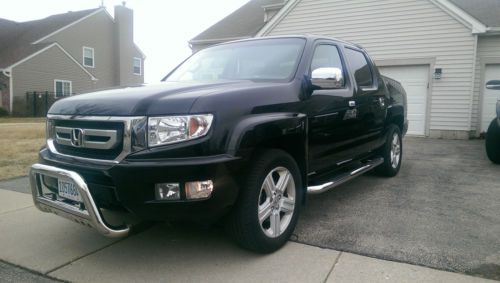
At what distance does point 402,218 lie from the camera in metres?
4.25

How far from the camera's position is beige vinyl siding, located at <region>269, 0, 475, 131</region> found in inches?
468

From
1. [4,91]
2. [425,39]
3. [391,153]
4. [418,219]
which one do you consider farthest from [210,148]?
[4,91]

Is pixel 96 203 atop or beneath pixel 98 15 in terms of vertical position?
beneath

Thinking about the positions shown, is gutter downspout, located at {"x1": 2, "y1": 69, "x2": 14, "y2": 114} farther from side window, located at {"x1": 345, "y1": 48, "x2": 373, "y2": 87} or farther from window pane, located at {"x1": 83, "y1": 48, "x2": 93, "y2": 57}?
side window, located at {"x1": 345, "y1": 48, "x2": 373, "y2": 87}

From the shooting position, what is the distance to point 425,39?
40.1ft

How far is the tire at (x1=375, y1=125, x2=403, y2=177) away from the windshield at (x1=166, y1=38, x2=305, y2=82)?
258cm

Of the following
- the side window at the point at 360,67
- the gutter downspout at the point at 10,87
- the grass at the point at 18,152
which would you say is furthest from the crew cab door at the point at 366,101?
the gutter downspout at the point at 10,87

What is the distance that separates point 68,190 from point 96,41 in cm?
2984

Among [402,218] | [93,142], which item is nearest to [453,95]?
[402,218]

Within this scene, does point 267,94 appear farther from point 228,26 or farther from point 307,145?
point 228,26

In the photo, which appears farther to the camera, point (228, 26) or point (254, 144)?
point (228, 26)

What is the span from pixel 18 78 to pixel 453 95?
76.6 ft

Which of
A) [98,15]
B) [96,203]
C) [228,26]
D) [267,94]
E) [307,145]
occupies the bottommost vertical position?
[96,203]

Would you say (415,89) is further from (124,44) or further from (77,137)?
(124,44)
